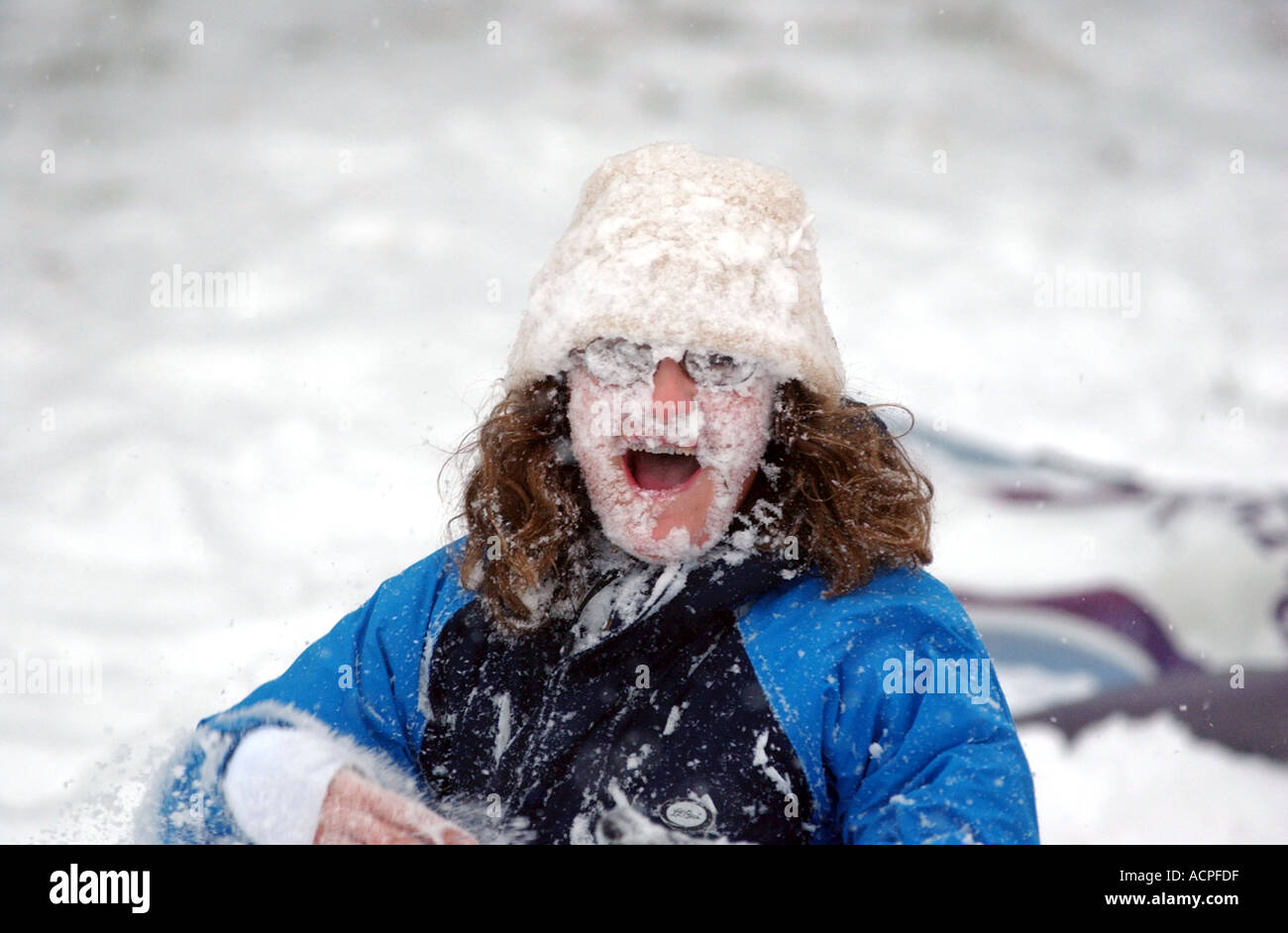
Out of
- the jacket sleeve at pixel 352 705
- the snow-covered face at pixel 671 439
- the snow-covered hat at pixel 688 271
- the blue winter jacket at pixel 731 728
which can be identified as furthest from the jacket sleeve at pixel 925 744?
the jacket sleeve at pixel 352 705

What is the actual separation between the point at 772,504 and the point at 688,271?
0.33 meters

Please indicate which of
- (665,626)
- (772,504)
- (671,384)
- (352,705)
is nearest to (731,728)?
(665,626)

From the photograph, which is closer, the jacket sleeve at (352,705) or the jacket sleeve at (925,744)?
the jacket sleeve at (925,744)

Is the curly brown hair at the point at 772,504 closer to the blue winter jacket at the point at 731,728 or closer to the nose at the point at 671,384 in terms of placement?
the blue winter jacket at the point at 731,728

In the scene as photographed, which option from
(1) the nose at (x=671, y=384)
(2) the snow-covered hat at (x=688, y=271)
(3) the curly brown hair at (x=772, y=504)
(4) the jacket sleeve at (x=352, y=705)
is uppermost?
(2) the snow-covered hat at (x=688, y=271)

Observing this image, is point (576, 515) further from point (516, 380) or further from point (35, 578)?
point (35, 578)

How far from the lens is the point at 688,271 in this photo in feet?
4.38

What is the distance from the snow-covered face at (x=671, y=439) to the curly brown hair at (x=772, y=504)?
71 mm

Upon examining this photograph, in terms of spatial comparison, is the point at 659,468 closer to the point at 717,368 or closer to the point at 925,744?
the point at 717,368

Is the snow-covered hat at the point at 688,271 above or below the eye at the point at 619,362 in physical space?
above

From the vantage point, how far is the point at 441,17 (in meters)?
3.47

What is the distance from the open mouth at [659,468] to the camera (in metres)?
1.38

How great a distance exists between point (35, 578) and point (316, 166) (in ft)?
4.91

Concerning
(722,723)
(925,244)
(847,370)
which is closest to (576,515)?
(722,723)
